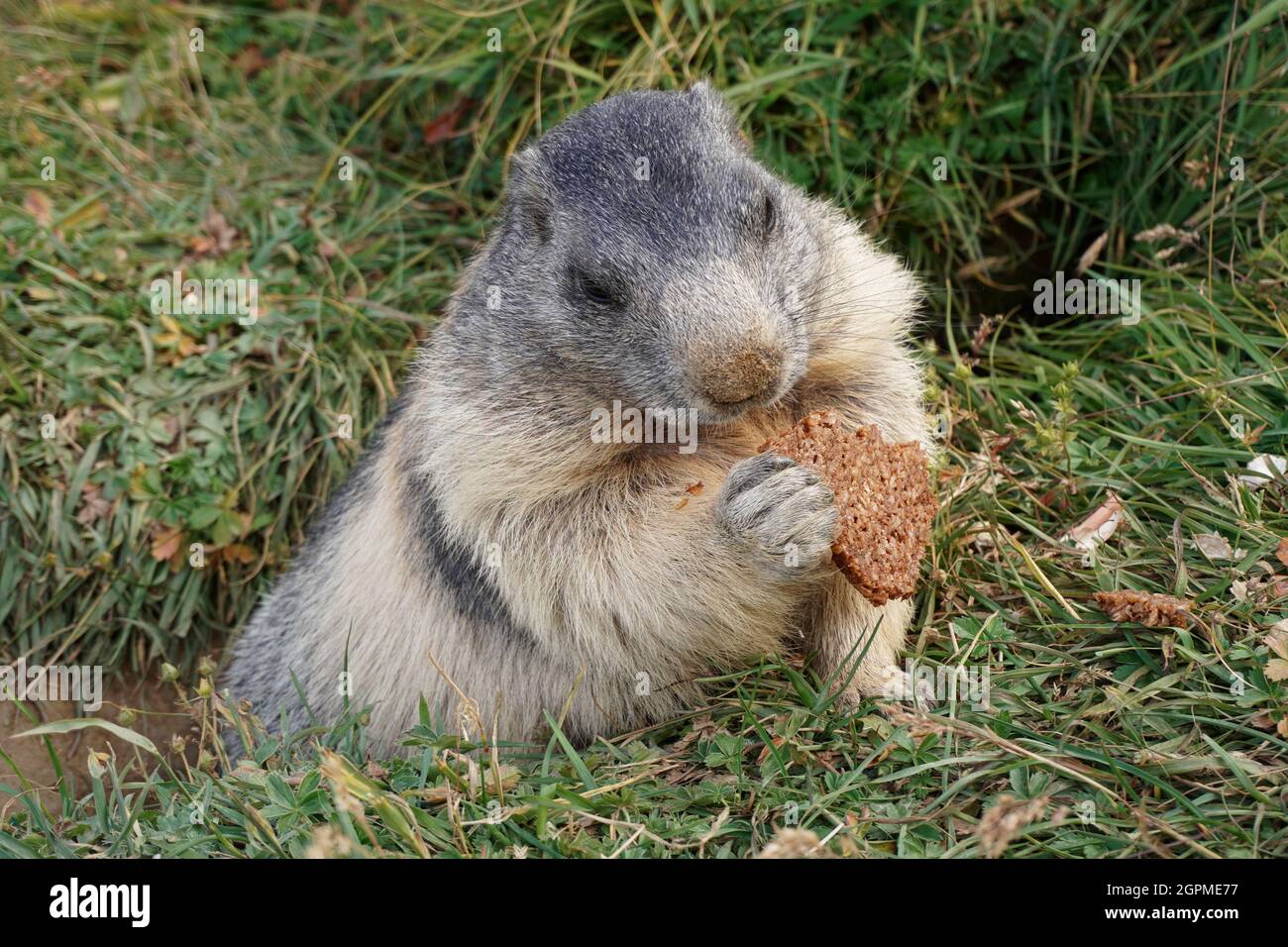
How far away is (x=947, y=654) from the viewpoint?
4.43 metres

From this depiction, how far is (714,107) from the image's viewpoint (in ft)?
15.3

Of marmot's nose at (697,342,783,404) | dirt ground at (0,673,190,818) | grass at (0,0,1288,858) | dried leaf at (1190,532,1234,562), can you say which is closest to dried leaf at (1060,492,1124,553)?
grass at (0,0,1288,858)

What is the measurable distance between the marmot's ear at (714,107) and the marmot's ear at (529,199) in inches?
24.9

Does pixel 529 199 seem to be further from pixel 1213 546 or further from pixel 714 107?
pixel 1213 546

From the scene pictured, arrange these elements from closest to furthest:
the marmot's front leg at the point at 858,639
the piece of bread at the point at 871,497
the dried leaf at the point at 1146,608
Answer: the piece of bread at the point at 871,497, the dried leaf at the point at 1146,608, the marmot's front leg at the point at 858,639

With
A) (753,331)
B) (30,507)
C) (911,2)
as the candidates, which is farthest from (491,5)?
(753,331)

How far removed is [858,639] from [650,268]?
144 cm

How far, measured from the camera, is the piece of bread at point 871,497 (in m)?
3.87

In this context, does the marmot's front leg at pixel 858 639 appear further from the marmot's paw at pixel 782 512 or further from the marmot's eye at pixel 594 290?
the marmot's eye at pixel 594 290

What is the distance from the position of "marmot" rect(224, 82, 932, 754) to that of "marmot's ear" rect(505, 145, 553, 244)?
0.04ft

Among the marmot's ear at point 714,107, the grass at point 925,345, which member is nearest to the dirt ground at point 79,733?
the grass at point 925,345

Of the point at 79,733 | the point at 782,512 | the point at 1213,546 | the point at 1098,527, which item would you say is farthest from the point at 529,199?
the point at 79,733
